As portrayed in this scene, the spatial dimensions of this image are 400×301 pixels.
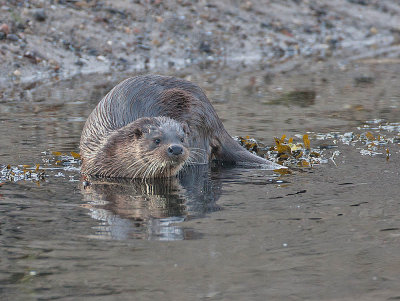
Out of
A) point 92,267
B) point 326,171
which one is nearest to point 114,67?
point 326,171

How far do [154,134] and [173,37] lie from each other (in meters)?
7.83

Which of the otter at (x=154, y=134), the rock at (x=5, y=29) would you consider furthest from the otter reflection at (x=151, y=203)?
the rock at (x=5, y=29)

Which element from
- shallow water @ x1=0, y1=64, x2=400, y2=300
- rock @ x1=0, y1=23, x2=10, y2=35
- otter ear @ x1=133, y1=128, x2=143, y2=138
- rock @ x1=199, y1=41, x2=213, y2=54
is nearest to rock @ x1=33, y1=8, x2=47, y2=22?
rock @ x1=0, y1=23, x2=10, y2=35

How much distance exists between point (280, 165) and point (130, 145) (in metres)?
1.12

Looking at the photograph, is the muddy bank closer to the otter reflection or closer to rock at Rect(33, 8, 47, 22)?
rock at Rect(33, 8, 47, 22)

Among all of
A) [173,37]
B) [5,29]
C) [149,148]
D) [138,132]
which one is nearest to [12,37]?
[5,29]

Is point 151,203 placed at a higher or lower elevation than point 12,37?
lower

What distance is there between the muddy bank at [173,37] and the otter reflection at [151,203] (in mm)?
4333

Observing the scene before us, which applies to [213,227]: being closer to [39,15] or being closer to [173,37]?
[39,15]

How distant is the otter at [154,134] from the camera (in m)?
5.79

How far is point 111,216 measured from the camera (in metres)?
4.71

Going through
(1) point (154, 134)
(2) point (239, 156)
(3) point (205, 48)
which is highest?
(3) point (205, 48)

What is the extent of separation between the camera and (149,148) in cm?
579

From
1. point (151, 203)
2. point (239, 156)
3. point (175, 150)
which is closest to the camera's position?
point (151, 203)
